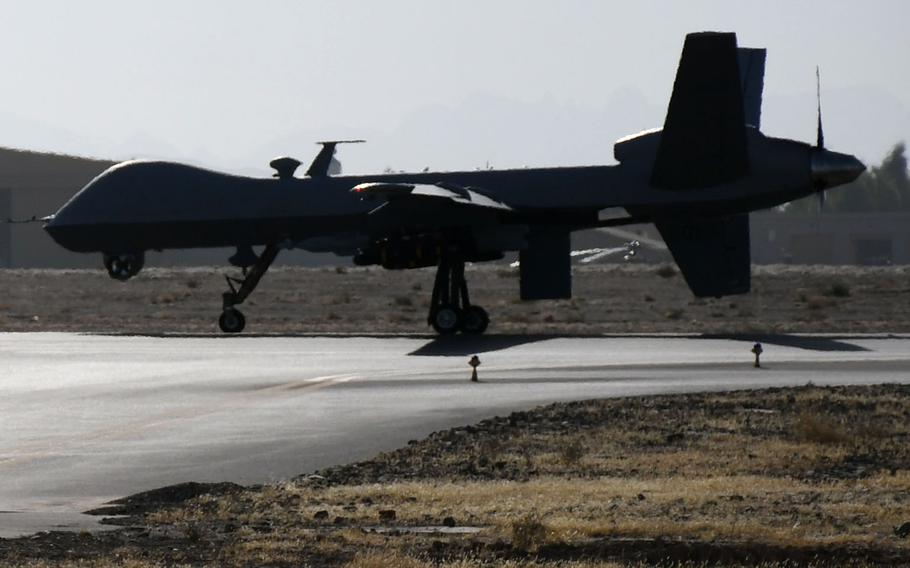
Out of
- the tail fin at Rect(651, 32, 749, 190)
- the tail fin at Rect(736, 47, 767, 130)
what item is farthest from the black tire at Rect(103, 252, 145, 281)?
the tail fin at Rect(736, 47, 767, 130)

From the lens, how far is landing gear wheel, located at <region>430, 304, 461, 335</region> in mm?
Answer: 37625

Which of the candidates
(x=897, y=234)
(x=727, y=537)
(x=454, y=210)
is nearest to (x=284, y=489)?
(x=727, y=537)

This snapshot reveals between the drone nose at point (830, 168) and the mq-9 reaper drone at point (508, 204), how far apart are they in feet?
0.13

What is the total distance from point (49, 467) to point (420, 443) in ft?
13.3

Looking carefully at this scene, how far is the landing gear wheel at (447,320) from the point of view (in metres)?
37.6

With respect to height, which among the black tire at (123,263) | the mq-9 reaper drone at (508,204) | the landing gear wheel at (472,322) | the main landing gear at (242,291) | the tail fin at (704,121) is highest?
the tail fin at (704,121)

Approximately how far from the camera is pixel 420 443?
18281 mm

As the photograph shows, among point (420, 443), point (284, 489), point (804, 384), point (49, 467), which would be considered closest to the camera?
point (284, 489)

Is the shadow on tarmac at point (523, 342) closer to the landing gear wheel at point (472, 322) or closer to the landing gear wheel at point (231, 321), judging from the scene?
the landing gear wheel at point (472, 322)

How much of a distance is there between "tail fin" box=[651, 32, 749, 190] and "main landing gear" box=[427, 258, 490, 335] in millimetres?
4867

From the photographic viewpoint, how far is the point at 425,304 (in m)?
57.8

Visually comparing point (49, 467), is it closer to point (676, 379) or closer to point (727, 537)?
point (727, 537)

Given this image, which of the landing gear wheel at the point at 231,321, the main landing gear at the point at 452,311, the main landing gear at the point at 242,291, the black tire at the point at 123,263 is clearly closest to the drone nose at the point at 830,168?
the main landing gear at the point at 452,311

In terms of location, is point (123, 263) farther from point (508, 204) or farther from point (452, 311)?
point (508, 204)
